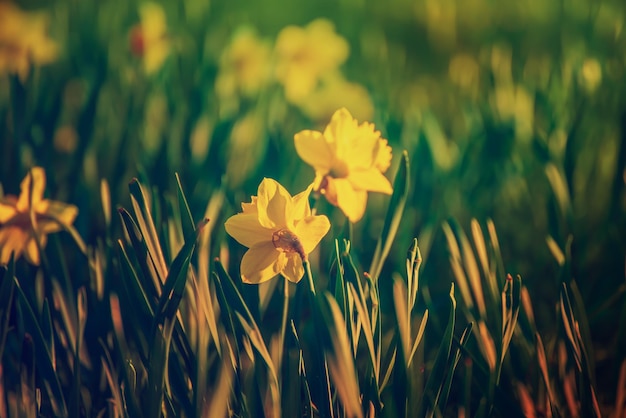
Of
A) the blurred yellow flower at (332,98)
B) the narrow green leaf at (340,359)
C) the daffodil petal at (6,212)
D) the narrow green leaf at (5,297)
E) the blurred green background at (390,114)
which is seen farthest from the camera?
the blurred yellow flower at (332,98)

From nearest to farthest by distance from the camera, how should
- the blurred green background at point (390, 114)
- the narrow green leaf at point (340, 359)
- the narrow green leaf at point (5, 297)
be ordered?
1. the narrow green leaf at point (340, 359)
2. the narrow green leaf at point (5, 297)
3. the blurred green background at point (390, 114)

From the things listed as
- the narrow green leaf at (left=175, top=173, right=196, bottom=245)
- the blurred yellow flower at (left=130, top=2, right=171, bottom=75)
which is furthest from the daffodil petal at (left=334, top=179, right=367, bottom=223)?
the blurred yellow flower at (left=130, top=2, right=171, bottom=75)

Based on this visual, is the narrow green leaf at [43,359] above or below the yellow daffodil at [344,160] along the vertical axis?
below

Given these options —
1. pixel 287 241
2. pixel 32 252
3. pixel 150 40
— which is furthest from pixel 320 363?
pixel 150 40

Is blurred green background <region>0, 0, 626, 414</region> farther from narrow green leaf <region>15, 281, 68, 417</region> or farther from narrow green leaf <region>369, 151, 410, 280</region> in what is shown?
narrow green leaf <region>15, 281, 68, 417</region>

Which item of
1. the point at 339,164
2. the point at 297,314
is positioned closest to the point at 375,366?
the point at 297,314

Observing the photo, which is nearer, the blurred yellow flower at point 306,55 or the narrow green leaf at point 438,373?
the narrow green leaf at point 438,373

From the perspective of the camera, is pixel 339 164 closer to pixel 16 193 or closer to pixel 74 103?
pixel 16 193

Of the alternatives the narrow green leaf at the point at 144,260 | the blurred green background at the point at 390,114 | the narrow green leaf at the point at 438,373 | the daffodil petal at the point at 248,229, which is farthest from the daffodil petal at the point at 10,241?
the narrow green leaf at the point at 438,373

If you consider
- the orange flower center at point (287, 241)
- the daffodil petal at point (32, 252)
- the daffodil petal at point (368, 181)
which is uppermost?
the daffodil petal at point (368, 181)

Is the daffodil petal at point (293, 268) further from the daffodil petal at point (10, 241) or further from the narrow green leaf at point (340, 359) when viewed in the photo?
the daffodil petal at point (10, 241)
